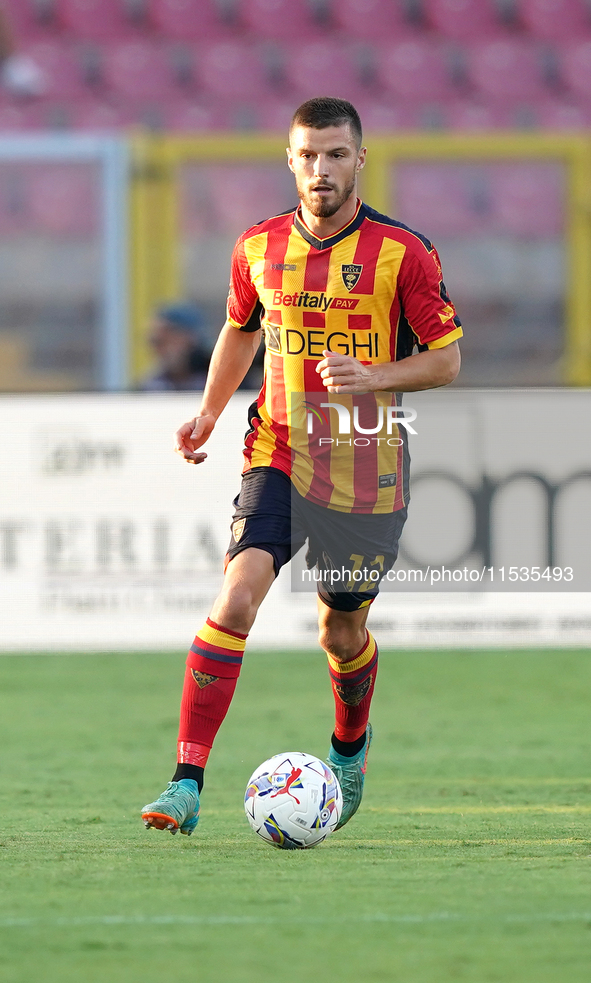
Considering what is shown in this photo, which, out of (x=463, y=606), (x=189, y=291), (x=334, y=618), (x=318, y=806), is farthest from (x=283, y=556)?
(x=189, y=291)

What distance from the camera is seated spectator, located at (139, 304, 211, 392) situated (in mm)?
9406

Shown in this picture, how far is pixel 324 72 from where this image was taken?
13836 mm

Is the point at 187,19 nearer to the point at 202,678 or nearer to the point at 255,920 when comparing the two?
the point at 202,678

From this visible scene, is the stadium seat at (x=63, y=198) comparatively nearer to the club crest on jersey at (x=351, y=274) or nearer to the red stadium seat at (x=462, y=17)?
the red stadium seat at (x=462, y=17)

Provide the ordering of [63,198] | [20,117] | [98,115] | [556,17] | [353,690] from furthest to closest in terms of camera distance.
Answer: [556,17], [98,115], [20,117], [63,198], [353,690]

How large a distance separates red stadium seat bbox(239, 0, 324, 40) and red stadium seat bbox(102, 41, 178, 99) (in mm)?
990

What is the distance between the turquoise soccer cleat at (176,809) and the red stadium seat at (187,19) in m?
11.8

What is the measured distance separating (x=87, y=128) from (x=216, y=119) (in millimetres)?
1177

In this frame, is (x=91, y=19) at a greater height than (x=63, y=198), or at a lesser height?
greater

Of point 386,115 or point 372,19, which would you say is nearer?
point 386,115

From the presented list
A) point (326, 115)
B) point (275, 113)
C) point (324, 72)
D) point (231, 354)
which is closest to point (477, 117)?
point (324, 72)

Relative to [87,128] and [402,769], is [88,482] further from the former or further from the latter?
[87,128]

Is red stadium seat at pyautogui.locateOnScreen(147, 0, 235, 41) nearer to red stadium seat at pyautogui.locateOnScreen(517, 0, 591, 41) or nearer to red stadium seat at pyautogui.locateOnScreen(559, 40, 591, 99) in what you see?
red stadium seat at pyautogui.locateOnScreen(517, 0, 591, 41)

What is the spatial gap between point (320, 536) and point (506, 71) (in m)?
10.5
